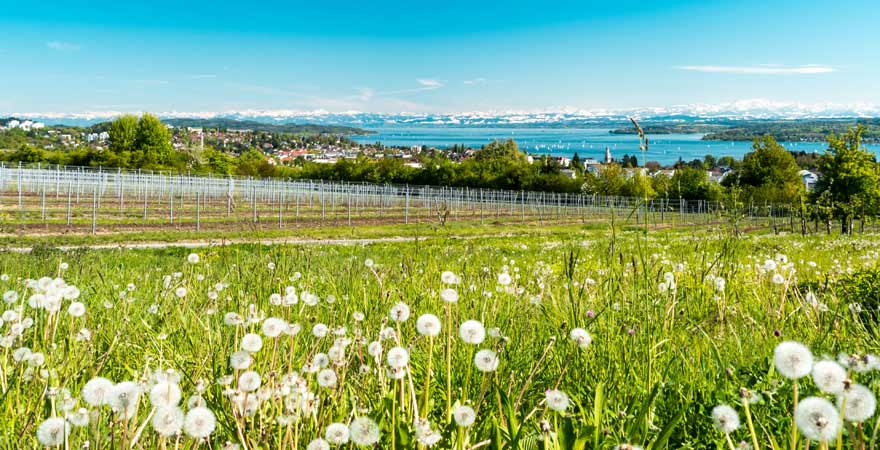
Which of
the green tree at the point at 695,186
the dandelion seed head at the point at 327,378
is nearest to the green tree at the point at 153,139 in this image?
the green tree at the point at 695,186

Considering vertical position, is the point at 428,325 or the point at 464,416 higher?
the point at 428,325

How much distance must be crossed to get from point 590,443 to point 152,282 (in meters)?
5.07

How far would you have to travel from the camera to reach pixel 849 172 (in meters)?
38.9

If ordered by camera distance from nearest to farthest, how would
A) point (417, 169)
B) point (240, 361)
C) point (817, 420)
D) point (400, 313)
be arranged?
point (817, 420)
point (240, 361)
point (400, 313)
point (417, 169)

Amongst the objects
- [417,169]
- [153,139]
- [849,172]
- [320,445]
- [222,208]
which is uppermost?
[153,139]

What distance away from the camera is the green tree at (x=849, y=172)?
38.1 meters

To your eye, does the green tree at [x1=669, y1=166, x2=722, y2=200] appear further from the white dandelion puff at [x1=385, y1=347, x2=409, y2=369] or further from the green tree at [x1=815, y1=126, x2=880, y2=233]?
the white dandelion puff at [x1=385, y1=347, x2=409, y2=369]

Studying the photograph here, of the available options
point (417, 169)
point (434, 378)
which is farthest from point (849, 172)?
point (417, 169)

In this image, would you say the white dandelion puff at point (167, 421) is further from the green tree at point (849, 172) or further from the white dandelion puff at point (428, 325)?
the green tree at point (849, 172)

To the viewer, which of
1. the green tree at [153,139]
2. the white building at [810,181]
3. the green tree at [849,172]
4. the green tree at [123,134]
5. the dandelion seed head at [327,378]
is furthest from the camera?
the green tree at [123,134]

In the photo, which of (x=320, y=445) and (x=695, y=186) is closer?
(x=320, y=445)

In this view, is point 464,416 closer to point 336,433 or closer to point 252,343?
point 336,433

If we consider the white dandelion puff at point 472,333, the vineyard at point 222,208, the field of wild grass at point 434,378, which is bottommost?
the vineyard at point 222,208

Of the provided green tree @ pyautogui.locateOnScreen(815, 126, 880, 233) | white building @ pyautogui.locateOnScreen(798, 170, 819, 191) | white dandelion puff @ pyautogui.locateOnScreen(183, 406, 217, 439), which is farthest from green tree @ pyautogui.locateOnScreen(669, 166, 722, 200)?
white dandelion puff @ pyautogui.locateOnScreen(183, 406, 217, 439)
